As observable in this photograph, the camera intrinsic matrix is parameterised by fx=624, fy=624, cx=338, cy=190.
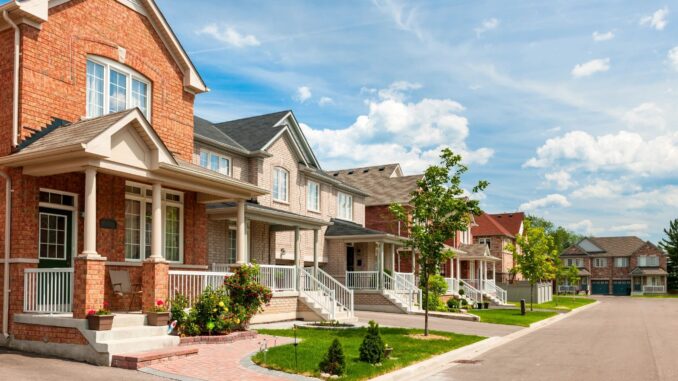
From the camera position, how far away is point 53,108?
1502cm

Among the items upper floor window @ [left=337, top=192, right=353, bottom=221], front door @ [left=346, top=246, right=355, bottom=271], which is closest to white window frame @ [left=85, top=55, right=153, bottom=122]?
upper floor window @ [left=337, top=192, right=353, bottom=221]

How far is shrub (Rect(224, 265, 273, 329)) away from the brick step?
3747 millimetres

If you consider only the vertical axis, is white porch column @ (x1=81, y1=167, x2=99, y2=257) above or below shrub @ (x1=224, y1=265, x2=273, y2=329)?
above

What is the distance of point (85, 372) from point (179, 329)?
11.5ft

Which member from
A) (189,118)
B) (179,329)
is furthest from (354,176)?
(179,329)

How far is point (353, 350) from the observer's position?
1508cm

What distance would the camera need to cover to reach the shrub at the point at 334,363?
11836 millimetres

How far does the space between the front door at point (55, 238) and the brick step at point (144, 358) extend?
396 cm

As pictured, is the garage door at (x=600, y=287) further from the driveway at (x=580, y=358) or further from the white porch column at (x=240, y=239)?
the white porch column at (x=240, y=239)

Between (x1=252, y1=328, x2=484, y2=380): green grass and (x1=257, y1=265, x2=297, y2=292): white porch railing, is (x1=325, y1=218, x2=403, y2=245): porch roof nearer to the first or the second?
(x1=257, y1=265, x2=297, y2=292): white porch railing

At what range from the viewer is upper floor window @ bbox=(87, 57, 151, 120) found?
1636 centimetres

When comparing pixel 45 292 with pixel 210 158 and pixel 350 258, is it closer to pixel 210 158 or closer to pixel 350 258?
pixel 210 158

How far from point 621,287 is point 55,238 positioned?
10169cm

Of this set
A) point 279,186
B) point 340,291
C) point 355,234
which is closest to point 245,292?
point 340,291
